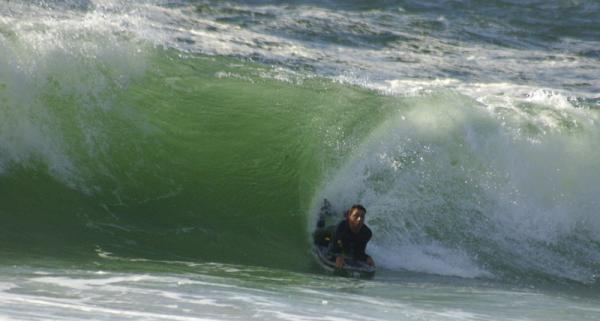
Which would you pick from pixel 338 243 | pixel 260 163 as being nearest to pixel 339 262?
pixel 338 243

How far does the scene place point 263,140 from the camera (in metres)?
13.8

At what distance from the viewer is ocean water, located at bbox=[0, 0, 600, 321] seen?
948cm

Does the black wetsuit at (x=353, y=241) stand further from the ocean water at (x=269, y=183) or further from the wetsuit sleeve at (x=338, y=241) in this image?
the ocean water at (x=269, y=183)

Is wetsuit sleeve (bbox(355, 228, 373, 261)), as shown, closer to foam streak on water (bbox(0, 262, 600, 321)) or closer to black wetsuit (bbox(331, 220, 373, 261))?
black wetsuit (bbox(331, 220, 373, 261))

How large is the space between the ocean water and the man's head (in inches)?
22.8

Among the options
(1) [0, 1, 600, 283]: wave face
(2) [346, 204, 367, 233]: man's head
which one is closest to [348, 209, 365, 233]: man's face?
(2) [346, 204, 367, 233]: man's head

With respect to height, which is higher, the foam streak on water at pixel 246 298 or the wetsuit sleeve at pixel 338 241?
the wetsuit sleeve at pixel 338 241

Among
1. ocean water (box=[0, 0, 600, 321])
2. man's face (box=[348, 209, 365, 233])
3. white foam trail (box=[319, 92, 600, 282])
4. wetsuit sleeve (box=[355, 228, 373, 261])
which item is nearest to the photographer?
ocean water (box=[0, 0, 600, 321])

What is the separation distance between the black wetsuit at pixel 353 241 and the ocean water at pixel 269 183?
1.16ft

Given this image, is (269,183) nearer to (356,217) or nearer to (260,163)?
(260,163)

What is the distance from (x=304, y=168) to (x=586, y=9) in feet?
41.5

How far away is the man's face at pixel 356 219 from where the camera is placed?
35.1 ft

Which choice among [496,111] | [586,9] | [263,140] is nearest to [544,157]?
[496,111]

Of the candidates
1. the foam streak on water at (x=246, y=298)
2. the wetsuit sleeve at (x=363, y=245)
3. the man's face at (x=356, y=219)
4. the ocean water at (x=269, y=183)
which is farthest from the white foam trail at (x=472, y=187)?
the foam streak on water at (x=246, y=298)
